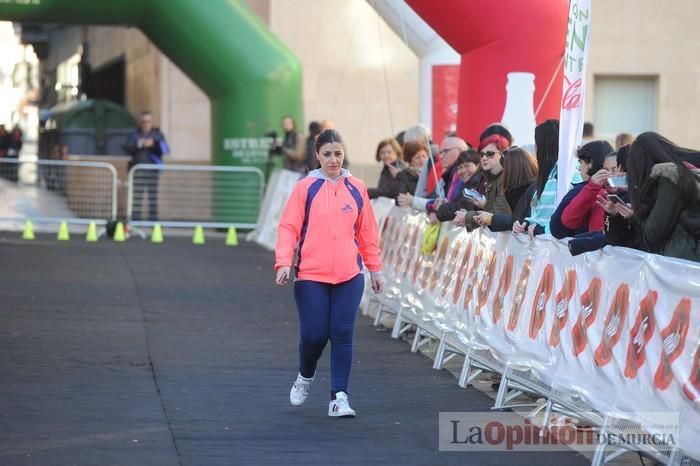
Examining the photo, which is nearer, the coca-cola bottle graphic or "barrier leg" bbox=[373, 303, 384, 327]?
"barrier leg" bbox=[373, 303, 384, 327]

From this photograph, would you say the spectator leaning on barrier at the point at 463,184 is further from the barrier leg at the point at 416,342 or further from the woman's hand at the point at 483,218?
the barrier leg at the point at 416,342

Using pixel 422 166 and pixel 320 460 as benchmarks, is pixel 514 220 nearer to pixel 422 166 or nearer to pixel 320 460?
pixel 320 460

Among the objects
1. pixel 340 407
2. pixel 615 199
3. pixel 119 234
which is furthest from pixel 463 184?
A: pixel 119 234

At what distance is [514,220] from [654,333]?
2.79 meters

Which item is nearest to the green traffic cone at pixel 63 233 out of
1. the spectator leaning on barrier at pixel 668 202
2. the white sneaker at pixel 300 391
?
the white sneaker at pixel 300 391

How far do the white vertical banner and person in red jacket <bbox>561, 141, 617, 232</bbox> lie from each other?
758 millimetres

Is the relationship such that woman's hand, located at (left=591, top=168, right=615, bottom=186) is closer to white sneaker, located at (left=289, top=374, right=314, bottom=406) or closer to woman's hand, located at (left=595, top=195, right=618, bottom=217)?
woman's hand, located at (left=595, top=195, right=618, bottom=217)

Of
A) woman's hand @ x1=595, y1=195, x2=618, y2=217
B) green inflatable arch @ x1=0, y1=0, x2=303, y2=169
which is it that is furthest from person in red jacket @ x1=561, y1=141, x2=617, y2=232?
green inflatable arch @ x1=0, y1=0, x2=303, y2=169

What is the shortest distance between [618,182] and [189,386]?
10.4 feet

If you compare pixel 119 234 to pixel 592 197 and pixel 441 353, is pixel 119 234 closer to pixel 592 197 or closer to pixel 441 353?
pixel 441 353

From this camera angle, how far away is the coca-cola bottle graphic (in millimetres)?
13133

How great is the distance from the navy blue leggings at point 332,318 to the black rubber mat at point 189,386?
1.05 feet

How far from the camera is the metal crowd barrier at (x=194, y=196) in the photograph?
907 inches

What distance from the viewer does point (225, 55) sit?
75.5 ft
